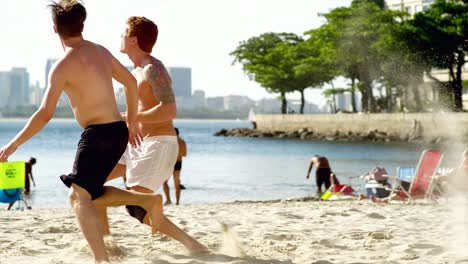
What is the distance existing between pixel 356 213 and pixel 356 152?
137 ft

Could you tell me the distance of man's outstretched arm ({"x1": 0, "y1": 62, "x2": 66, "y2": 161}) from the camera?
397 cm

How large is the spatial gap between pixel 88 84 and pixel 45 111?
0.26m

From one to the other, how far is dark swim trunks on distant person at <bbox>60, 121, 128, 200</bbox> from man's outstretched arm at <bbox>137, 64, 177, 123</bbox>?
44cm

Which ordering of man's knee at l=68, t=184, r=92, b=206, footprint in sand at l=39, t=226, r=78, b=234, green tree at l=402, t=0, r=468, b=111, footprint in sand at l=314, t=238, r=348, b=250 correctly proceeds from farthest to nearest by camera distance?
1. green tree at l=402, t=0, r=468, b=111
2. footprint in sand at l=39, t=226, r=78, b=234
3. footprint in sand at l=314, t=238, r=348, b=250
4. man's knee at l=68, t=184, r=92, b=206

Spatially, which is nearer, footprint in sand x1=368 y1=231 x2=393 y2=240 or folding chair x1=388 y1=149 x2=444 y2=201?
footprint in sand x1=368 y1=231 x2=393 y2=240

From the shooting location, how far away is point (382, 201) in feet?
37.6

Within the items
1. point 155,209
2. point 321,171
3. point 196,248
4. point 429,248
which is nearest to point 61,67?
point 155,209

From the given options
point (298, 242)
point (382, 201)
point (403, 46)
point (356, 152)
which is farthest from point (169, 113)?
point (403, 46)

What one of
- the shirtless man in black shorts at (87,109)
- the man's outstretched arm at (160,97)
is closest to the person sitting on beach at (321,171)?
the man's outstretched arm at (160,97)

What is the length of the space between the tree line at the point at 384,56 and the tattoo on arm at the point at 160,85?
46943mm

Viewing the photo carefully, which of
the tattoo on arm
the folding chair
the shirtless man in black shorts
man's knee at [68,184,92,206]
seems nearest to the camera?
the shirtless man in black shorts

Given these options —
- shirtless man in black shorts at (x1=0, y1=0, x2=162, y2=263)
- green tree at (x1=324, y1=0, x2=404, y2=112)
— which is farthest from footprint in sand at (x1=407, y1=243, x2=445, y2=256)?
green tree at (x1=324, y1=0, x2=404, y2=112)

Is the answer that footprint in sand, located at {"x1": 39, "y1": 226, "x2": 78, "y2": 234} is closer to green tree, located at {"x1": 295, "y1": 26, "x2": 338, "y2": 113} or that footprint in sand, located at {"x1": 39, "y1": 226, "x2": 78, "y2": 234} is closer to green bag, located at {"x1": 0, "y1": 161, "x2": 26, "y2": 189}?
green bag, located at {"x1": 0, "y1": 161, "x2": 26, "y2": 189}

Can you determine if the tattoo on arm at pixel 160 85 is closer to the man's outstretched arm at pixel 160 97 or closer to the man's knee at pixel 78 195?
the man's outstretched arm at pixel 160 97
